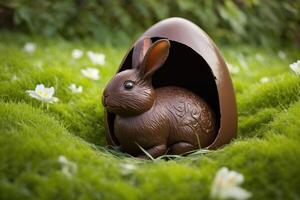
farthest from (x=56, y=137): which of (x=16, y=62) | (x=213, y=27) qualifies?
(x=213, y=27)

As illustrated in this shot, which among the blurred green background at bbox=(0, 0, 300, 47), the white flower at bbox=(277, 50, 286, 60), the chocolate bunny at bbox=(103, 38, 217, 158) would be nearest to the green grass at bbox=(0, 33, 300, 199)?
the chocolate bunny at bbox=(103, 38, 217, 158)

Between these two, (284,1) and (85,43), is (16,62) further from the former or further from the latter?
(284,1)

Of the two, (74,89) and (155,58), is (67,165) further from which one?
(74,89)

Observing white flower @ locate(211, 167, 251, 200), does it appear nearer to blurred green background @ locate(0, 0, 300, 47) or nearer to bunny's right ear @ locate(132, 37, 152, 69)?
bunny's right ear @ locate(132, 37, 152, 69)

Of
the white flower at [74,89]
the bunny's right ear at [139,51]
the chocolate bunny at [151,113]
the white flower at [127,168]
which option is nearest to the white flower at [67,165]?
the white flower at [127,168]

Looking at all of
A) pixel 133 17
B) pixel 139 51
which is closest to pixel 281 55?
pixel 133 17
